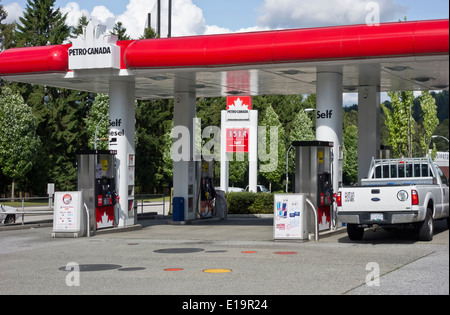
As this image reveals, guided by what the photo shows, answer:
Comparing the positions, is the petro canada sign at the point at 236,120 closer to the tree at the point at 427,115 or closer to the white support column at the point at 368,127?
the white support column at the point at 368,127

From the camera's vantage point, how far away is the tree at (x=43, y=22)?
243 feet

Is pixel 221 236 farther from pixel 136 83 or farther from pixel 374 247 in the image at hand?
pixel 136 83

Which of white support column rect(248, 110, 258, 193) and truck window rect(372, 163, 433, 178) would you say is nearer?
truck window rect(372, 163, 433, 178)

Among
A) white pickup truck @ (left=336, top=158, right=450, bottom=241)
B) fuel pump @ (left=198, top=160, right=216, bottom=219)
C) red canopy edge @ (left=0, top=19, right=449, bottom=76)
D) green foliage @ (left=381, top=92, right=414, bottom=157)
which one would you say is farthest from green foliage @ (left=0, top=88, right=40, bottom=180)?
white pickup truck @ (left=336, top=158, right=450, bottom=241)

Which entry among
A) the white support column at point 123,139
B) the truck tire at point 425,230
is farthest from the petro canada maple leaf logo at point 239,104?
the truck tire at point 425,230

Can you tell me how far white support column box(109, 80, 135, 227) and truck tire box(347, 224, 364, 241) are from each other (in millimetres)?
8430

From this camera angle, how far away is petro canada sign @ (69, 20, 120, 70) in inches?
834

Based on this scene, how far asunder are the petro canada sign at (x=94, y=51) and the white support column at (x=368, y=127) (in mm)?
9844

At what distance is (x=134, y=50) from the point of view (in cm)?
2094
